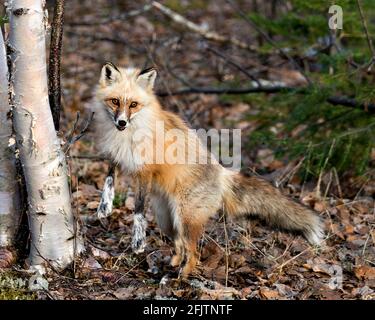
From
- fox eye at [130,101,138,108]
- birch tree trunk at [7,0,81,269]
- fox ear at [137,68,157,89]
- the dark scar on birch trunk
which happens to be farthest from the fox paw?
the dark scar on birch trunk

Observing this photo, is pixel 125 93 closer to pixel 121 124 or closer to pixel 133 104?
pixel 133 104

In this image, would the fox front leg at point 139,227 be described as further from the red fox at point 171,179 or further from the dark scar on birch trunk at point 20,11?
the dark scar on birch trunk at point 20,11

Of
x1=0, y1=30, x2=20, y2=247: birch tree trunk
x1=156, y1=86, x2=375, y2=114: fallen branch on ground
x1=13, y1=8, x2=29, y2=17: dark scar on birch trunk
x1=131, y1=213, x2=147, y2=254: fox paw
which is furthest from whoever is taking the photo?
x1=156, y1=86, x2=375, y2=114: fallen branch on ground

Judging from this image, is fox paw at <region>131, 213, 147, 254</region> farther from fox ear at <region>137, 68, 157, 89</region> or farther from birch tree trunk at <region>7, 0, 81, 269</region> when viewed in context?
fox ear at <region>137, 68, 157, 89</region>

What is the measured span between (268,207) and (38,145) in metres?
2.14

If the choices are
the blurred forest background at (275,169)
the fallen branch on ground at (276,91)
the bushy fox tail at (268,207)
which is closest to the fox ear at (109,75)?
the blurred forest background at (275,169)

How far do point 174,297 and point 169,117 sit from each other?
1.74m

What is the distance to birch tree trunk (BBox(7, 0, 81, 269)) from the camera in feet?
14.5

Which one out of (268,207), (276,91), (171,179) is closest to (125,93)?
(171,179)

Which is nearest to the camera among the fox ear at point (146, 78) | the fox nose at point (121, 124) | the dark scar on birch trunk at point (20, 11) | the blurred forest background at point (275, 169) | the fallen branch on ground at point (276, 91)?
the dark scar on birch trunk at point (20, 11)

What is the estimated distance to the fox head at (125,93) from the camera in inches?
211

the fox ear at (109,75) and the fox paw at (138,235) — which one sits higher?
the fox ear at (109,75)

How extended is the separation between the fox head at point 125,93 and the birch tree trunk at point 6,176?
0.93 m

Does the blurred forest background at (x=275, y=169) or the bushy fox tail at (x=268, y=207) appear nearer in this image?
the blurred forest background at (x=275, y=169)
